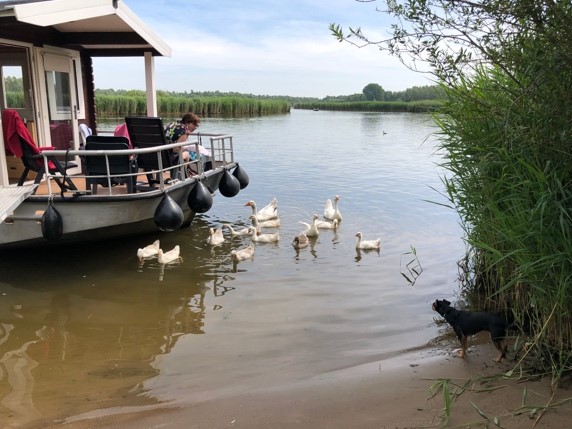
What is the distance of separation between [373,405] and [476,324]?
1443mm

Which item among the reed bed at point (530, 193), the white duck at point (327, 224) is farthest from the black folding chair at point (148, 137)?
the reed bed at point (530, 193)

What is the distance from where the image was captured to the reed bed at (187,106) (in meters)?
38.7

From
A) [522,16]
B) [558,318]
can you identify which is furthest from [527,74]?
[558,318]

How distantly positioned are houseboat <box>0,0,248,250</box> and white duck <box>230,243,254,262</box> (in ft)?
2.95

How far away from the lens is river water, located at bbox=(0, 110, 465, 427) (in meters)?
4.56

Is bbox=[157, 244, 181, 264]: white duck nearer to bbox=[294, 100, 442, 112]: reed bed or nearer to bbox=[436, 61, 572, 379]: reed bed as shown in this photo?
bbox=[436, 61, 572, 379]: reed bed

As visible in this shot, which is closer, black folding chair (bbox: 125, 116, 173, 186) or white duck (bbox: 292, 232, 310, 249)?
black folding chair (bbox: 125, 116, 173, 186)

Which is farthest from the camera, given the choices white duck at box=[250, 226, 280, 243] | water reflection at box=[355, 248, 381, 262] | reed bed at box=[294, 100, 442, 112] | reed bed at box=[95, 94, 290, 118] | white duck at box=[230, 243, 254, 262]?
reed bed at box=[294, 100, 442, 112]

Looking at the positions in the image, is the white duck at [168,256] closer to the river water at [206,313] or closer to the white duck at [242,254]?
the river water at [206,313]

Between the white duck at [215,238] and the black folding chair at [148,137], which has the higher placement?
the black folding chair at [148,137]

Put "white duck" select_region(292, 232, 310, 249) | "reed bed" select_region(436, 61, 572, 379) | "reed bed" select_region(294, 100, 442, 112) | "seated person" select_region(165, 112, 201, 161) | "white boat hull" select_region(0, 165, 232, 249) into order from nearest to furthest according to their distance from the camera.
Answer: "reed bed" select_region(436, 61, 572, 379)
"white boat hull" select_region(0, 165, 232, 249)
"white duck" select_region(292, 232, 310, 249)
"seated person" select_region(165, 112, 201, 161)
"reed bed" select_region(294, 100, 442, 112)

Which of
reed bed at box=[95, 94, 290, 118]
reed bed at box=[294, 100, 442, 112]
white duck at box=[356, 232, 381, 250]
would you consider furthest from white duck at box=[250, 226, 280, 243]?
reed bed at box=[294, 100, 442, 112]

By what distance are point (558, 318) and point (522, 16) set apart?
7.50 ft

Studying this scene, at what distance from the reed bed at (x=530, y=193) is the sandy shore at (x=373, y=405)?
→ 0.41 m
